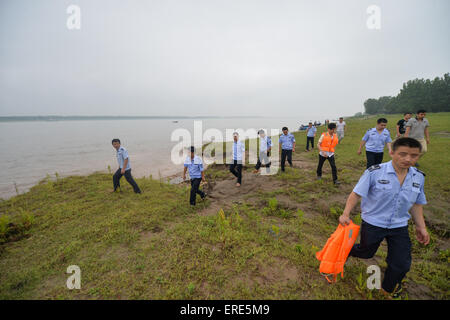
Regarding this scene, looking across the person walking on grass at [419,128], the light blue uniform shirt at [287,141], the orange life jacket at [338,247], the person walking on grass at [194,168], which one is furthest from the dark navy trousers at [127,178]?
the person walking on grass at [419,128]

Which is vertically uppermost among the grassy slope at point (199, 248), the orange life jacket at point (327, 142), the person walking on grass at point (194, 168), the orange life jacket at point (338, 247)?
the orange life jacket at point (327, 142)

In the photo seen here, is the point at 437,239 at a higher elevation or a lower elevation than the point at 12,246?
higher

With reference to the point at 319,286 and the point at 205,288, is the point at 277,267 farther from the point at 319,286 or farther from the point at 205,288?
the point at 205,288

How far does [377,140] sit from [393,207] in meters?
4.44

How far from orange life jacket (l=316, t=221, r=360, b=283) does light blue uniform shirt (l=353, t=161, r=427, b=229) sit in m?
0.33

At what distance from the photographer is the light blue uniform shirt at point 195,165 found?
18.7 feet

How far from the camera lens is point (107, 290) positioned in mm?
2902

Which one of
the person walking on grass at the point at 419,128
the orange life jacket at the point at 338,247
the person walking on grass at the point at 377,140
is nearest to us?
the orange life jacket at the point at 338,247

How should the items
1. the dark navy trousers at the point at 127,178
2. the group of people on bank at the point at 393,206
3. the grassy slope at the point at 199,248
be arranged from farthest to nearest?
1. the dark navy trousers at the point at 127,178
2. the grassy slope at the point at 199,248
3. the group of people on bank at the point at 393,206

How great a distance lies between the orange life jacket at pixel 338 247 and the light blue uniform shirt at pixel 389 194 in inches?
12.8

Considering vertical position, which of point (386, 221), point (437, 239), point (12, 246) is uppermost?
point (386, 221)

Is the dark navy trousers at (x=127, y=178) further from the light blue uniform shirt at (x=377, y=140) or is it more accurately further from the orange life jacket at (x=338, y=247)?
the light blue uniform shirt at (x=377, y=140)

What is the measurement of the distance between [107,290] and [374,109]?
427 ft
